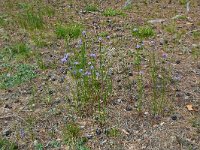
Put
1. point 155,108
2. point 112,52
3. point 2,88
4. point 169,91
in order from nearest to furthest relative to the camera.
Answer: point 155,108 < point 169,91 < point 2,88 < point 112,52

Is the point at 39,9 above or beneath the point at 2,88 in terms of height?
above

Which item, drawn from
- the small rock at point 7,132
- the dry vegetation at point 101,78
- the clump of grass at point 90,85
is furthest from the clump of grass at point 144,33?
the small rock at point 7,132

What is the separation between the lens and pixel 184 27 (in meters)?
8.31

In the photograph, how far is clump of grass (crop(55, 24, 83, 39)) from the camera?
7.96 metres

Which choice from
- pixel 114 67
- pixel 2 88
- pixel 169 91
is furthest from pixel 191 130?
pixel 2 88

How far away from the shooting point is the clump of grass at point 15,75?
6.37 m

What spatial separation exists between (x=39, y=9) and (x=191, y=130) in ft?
19.2

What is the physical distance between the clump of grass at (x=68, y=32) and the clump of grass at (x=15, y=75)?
1.46 m

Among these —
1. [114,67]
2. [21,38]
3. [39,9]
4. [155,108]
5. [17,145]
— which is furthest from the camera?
[39,9]

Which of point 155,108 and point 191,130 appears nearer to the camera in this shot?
point 191,130

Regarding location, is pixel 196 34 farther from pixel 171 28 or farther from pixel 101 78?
pixel 101 78

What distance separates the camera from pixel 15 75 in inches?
260

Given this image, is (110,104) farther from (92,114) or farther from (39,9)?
(39,9)

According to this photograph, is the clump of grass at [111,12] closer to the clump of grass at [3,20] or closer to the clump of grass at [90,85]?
the clump of grass at [3,20]
